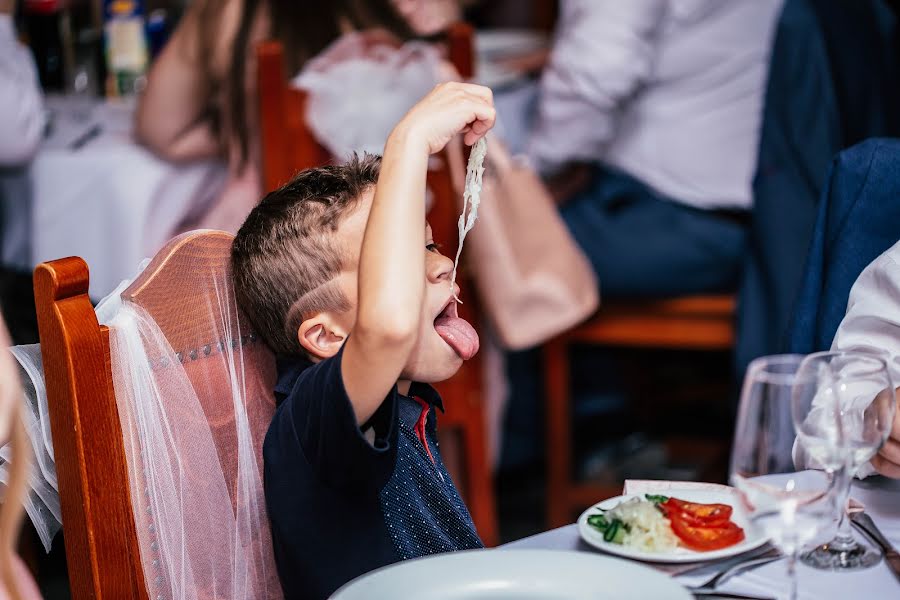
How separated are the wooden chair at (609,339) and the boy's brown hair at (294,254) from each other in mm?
1551

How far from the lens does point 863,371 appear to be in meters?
0.87

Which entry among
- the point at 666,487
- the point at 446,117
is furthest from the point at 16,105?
the point at 666,487

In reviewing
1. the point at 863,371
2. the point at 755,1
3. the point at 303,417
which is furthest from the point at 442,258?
the point at 755,1

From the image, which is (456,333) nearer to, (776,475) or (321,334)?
(321,334)

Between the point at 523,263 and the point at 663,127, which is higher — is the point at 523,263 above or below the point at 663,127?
below

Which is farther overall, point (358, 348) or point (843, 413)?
point (358, 348)

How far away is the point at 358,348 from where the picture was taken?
0.98 meters

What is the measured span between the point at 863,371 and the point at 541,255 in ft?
5.54

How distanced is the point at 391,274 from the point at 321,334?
0.22 metres

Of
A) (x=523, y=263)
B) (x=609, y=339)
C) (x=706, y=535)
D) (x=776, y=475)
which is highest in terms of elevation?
(x=776, y=475)

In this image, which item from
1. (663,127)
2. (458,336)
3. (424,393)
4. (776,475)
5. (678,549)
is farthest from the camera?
(663,127)

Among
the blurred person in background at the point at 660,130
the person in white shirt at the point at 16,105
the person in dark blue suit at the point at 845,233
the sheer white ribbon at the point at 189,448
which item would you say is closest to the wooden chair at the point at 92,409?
the sheer white ribbon at the point at 189,448

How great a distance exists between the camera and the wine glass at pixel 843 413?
0.85 meters

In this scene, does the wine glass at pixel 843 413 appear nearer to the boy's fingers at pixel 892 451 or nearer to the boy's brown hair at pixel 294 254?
the boy's fingers at pixel 892 451
